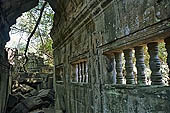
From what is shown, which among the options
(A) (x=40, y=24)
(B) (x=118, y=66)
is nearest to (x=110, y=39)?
(B) (x=118, y=66)

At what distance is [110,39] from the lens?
2.32 m

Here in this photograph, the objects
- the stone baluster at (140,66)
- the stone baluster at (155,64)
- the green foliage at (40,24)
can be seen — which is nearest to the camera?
the stone baluster at (155,64)

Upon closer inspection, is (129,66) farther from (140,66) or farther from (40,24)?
(40,24)

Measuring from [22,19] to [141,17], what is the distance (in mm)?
12938

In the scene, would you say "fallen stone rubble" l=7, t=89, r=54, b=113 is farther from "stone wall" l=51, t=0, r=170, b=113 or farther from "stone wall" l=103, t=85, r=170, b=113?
"stone wall" l=103, t=85, r=170, b=113

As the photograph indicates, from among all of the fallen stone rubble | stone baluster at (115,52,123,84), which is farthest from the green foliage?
stone baluster at (115,52,123,84)

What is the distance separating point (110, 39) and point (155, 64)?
0.83 m

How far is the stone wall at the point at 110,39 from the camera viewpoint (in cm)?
153

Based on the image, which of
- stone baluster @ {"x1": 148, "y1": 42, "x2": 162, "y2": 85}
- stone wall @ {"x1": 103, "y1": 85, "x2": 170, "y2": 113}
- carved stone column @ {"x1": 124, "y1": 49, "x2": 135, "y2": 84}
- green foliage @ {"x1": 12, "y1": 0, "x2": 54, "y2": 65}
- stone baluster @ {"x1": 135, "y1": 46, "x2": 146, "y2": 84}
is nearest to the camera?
stone wall @ {"x1": 103, "y1": 85, "x2": 170, "y2": 113}

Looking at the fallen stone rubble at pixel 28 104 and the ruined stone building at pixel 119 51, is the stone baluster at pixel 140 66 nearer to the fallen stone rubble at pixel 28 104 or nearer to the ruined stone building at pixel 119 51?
the ruined stone building at pixel 119 51

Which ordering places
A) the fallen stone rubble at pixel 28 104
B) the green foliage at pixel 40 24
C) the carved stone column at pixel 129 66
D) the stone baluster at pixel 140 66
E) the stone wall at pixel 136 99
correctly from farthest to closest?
the green foliage at pixel 40 24 < the fallen stone rubble at pixel 28 104 < the carved stone column at pixel 129 66 < the stone baluster at pixel 140 66 < the stone wall at pixel 136 99

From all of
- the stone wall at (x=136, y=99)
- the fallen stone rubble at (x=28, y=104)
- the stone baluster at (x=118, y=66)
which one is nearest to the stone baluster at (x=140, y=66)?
the stone wall at (x=136, y=99)

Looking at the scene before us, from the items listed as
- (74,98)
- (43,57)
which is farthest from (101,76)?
(43,57)

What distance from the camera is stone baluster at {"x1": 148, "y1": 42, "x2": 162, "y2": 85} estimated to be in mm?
1601
